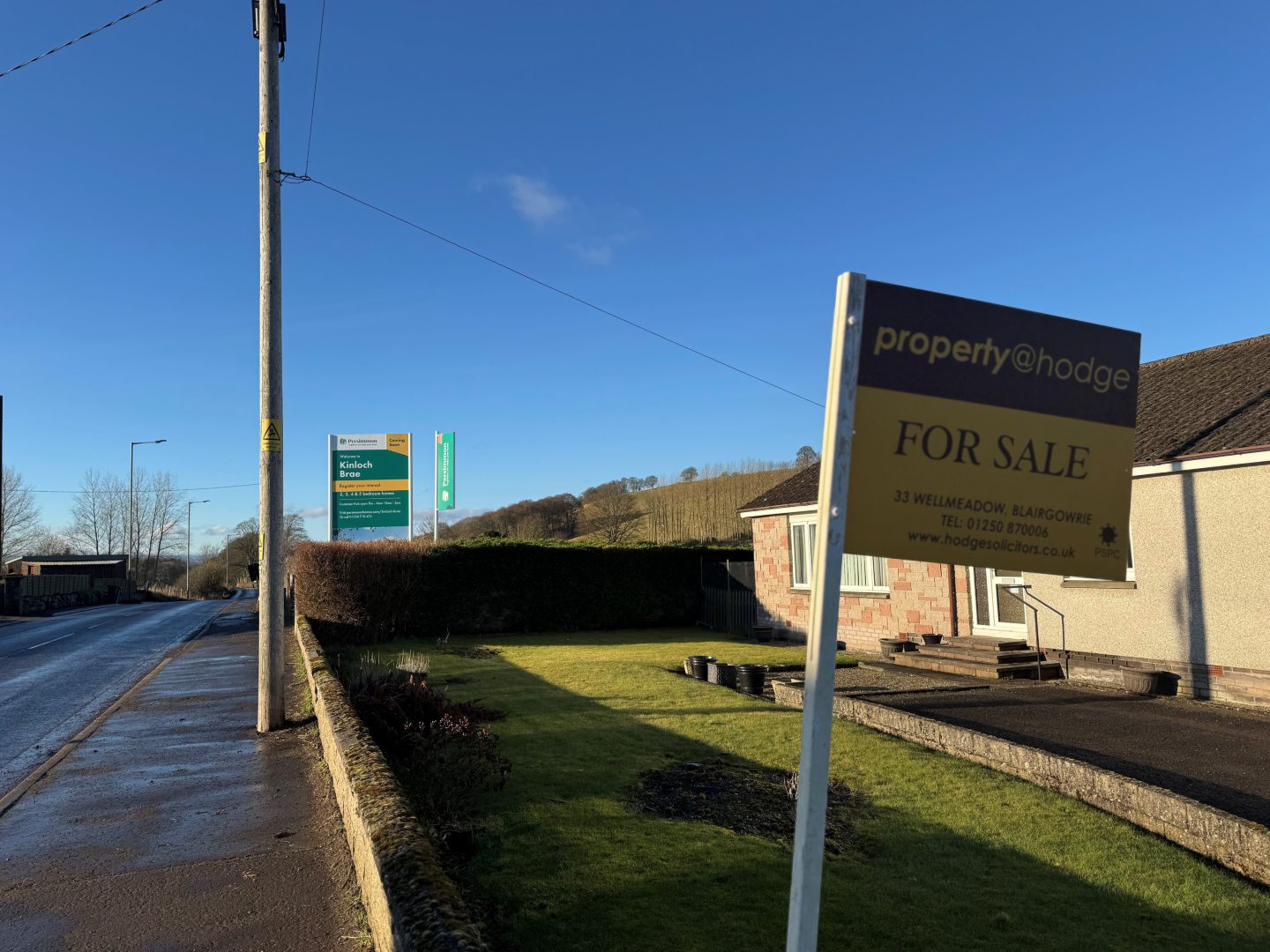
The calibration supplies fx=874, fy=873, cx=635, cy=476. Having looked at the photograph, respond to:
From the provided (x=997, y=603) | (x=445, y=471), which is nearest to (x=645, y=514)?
(x=445, y=471)

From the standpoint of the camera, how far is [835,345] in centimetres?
288

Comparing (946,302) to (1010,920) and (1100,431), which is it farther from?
(1010,920)

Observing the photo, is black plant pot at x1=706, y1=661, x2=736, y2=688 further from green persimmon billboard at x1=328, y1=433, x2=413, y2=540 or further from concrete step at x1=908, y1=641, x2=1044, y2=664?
green persimmon billboard at x1=328, y1=433, x2=413, y2=540

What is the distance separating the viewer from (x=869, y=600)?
17.4 meters

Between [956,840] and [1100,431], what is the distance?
11.8 ft

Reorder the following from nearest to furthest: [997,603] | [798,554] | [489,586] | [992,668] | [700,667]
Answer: [992,668] < [700,667] < [997,603] < [798,554] < [489,586]

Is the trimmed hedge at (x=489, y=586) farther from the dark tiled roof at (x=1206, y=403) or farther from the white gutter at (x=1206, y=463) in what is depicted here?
the white gutter at (x=1206, y=463)

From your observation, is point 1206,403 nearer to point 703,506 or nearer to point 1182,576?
point 1182,576

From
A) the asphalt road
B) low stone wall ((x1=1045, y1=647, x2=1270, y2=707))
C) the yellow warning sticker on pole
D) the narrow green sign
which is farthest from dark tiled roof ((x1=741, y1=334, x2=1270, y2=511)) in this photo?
the narrow green sign

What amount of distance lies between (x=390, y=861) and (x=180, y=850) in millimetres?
2600

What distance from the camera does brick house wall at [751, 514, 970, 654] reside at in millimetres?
15312

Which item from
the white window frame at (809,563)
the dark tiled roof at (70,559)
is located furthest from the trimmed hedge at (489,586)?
the dark tiled roof at (70,559)

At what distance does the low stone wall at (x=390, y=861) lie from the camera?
11.1ft

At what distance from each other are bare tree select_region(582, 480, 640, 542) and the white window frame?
35.2m
